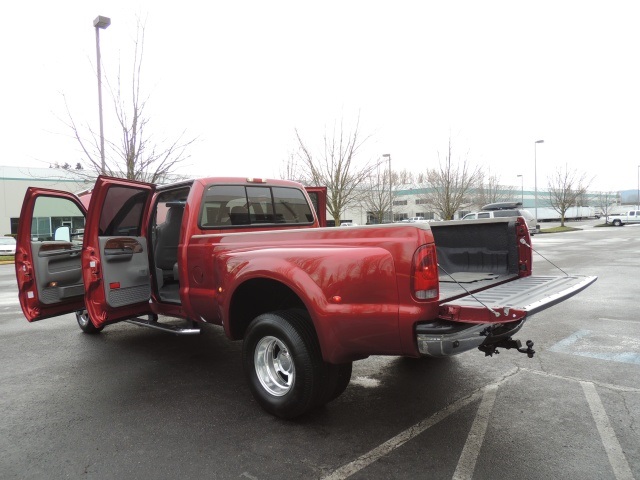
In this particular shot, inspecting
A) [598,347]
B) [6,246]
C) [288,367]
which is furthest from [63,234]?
[6,246]

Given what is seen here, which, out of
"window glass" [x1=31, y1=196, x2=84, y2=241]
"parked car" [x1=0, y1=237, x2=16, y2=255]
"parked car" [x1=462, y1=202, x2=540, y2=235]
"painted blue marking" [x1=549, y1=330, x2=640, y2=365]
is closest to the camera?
"painted blue marking" [x1=549, y1=330, x2=640, y2=365]

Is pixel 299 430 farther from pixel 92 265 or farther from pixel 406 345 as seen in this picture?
pixel 92 265

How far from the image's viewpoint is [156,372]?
4.87 metres

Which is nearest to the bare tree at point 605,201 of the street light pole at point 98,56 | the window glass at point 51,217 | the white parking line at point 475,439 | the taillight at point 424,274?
the street light pole at point 98,56

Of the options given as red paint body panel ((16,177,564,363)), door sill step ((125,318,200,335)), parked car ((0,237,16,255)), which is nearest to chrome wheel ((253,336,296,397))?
red paint body panel ((16,177,564,363))

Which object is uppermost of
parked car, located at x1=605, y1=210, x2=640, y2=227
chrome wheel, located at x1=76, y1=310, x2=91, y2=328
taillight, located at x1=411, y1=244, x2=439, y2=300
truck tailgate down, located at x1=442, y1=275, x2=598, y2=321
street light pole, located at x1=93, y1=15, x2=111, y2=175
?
street light pole, located at x1=93, y1=15, x2=111, y2=175

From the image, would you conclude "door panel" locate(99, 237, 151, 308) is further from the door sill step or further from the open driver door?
the door sill step

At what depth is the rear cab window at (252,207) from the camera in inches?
192

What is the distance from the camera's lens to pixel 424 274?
2889mm

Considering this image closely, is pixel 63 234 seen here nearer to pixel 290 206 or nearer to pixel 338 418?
pixel 290 206

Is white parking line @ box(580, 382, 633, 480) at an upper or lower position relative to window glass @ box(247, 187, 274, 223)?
lower

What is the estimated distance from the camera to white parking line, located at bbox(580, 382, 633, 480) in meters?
2.81

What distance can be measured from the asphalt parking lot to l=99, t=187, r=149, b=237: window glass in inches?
59.9

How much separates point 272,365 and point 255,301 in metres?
0.65
